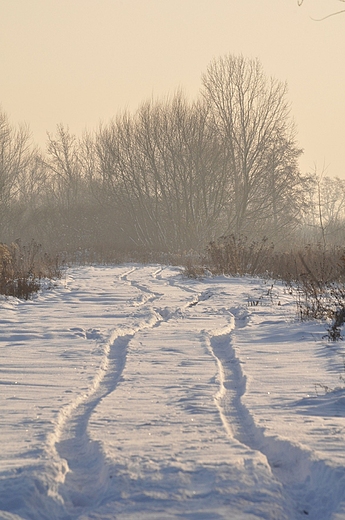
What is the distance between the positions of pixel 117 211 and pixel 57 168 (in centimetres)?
1896

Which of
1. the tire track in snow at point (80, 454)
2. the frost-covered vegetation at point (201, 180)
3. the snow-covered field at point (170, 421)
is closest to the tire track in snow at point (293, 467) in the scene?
the snow-covered field at point (170, 421)

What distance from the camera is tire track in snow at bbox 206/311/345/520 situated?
2.36m

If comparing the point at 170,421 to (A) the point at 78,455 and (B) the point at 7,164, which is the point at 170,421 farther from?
(B) the point at 7,164

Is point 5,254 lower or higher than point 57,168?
lower

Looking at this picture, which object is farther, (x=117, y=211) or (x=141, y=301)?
(x=117, y=211)

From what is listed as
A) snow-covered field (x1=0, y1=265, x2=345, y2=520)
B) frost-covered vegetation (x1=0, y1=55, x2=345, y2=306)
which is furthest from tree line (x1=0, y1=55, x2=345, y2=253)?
snow-covered field (x1=0, y1=265, x2=345, y2=520)

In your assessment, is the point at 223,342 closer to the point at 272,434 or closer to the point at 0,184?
the point at 272,434

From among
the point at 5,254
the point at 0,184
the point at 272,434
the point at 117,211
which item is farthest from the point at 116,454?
the point at 0,184

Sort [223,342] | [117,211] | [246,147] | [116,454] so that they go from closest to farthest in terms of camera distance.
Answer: [116,454] → [223,342] → [246,147] → [117,211]

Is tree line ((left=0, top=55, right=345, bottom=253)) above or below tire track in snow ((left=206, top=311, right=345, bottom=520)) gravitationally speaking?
above

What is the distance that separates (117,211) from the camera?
116 ft

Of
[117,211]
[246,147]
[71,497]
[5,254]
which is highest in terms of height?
[246,147]

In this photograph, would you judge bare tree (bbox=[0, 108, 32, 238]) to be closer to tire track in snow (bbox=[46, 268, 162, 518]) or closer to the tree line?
the tree line

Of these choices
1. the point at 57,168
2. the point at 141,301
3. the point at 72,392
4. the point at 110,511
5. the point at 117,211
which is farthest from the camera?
the point at 57,168
